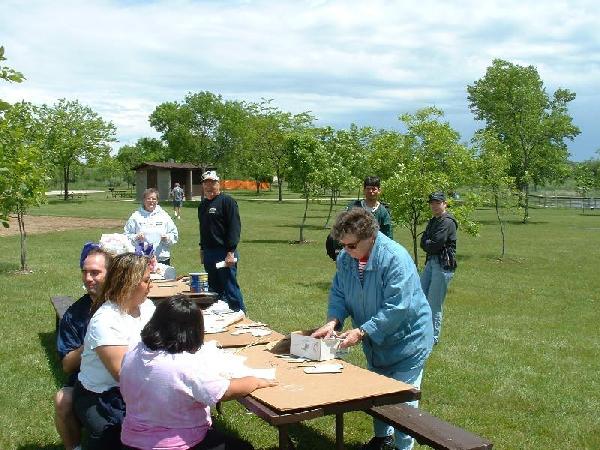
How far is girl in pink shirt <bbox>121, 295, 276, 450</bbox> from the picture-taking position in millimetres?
3203

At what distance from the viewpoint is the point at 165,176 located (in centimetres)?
5616

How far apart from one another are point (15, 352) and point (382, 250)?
5.17m

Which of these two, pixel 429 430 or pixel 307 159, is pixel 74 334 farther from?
pixel 307 159

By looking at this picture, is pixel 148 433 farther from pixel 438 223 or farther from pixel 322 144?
pixel 322 144

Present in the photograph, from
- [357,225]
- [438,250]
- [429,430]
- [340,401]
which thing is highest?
[357,225]

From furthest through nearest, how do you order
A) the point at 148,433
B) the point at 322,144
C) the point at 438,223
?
the point at 322,144 < the point at 438,223 < the point at 148,433

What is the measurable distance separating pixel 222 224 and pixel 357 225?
13.6 feet

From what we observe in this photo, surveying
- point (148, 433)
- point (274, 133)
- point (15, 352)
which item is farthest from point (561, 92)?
point (148, 433)

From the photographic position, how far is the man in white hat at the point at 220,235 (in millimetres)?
7973

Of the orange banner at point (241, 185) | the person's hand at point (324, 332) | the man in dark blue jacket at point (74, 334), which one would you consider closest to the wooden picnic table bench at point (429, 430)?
the person's hand at point (324, 332)

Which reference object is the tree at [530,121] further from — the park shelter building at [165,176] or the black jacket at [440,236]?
the black jacket at [440,236]

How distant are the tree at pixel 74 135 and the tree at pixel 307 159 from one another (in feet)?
91.5

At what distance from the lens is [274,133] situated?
171 feet

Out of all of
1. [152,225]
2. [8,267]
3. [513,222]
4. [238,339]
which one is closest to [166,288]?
[152,225]
